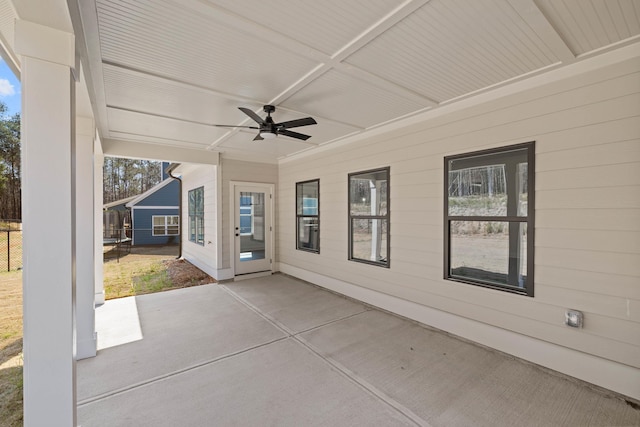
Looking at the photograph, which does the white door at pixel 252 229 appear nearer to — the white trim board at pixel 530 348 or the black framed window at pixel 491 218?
the white trim board at pixel 530 348

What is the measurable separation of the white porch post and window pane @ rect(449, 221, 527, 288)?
11.6 ft

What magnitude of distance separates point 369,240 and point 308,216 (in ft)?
5.68

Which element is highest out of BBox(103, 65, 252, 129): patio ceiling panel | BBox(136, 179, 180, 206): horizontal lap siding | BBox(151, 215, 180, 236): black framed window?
BBox(103, 65, 252, 129): patio ceiling panel

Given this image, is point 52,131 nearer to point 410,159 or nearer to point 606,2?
point 606,2

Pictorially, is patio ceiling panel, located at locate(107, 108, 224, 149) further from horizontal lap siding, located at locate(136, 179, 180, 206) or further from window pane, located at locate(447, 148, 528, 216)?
horizontal lap siding, located at locate(136, 179, 180, 206)

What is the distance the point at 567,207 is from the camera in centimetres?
251

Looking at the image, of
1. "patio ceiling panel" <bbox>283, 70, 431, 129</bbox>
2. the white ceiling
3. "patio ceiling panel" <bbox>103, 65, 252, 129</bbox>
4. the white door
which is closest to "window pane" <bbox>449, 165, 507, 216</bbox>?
the white ceiling

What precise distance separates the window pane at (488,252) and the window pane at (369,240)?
107cm

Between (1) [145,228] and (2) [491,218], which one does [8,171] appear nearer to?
(2) [491,218]

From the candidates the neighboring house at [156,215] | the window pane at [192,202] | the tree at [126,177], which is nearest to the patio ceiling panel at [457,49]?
the window pane at [192,202]

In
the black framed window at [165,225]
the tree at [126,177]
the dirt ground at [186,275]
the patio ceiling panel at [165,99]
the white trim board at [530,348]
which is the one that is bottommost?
the dirt ground at [186,275]

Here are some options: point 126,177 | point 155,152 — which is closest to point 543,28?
point 155,152

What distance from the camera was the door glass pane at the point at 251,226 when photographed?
6.21 meters

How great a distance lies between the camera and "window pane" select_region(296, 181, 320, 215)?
564 centimetres
